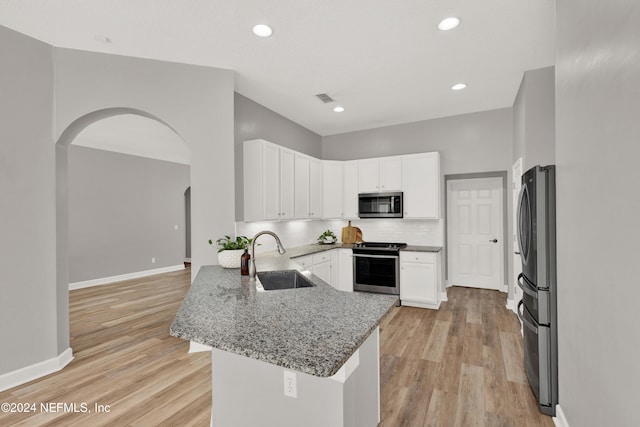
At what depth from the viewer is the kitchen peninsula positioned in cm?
108

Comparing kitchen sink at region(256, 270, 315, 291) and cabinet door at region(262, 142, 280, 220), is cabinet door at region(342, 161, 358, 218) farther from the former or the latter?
kitchen sink at region(256, 270, 315, 291)

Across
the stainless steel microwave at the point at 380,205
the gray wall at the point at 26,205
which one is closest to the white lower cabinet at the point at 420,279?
the stainless steel microwave at the point at 380,205

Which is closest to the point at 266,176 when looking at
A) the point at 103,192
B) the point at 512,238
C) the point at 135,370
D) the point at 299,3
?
the point at 299,3

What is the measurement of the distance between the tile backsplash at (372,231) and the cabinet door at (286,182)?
0.37 m

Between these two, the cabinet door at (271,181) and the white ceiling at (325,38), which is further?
the cabinet door at (271,181)

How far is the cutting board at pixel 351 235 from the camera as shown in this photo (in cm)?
545

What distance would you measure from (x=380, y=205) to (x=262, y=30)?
3160mm

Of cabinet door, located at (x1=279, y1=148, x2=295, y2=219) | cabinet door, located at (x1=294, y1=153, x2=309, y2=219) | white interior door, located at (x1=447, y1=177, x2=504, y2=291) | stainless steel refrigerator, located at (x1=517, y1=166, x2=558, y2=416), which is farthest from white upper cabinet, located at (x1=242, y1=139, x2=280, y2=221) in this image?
white interior door, located at (x1=447, y1=177, x2=504, y2=291)

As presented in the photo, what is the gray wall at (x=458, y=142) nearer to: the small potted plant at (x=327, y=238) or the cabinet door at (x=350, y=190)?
the cabinet door at (x=350, y=190)

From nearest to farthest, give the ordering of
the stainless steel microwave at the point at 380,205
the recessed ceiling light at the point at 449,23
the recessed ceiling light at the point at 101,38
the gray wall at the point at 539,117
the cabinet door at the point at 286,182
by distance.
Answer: the recessed ceiling light at the point at 449,23 → the recessed ceiling light at the point at 101,38 → the gray wall at the point at 539,117 → the cabinet door at the point at 286,182 → the stainless steel microwave at the point at 380,205

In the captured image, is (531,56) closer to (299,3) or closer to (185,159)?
(299,3)

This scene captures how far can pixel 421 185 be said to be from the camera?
4.74 m

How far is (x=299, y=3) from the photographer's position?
7.39 feet

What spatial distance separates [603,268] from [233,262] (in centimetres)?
247
